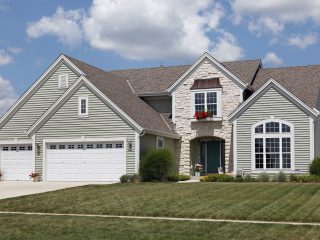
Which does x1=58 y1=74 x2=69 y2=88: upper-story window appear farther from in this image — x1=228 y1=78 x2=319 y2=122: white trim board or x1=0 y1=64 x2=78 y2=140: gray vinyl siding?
x1=228 y1=78 x2=319 y2=122: white trim board

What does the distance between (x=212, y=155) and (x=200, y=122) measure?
9.08ft

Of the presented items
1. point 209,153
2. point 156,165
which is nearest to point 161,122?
point 209,153

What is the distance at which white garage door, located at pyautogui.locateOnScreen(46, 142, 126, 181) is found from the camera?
2856 cm

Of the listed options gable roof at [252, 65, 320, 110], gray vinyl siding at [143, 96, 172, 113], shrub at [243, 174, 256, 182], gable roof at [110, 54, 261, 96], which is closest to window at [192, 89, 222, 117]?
gable roof at [110, 54, 261, 96]

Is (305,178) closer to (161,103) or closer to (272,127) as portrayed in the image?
(272,127)

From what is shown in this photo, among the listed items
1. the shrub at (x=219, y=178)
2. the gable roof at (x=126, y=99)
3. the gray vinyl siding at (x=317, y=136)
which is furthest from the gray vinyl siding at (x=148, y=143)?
the gray vinyl siding at (x=317, y=136)

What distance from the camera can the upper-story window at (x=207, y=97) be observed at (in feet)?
105

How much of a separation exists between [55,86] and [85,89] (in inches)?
161

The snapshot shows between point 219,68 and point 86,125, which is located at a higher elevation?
point 219,68

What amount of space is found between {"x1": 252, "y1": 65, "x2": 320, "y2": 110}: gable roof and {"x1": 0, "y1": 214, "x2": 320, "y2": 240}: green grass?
1782 centimetres

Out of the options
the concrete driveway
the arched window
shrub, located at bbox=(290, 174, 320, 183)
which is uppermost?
the arched window

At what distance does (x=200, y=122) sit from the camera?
32.5m

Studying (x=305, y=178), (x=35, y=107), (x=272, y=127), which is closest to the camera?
(x=305, y=178)

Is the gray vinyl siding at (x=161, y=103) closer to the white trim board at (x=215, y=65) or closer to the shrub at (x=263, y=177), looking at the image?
the white trim board at (x=215, y=65)
